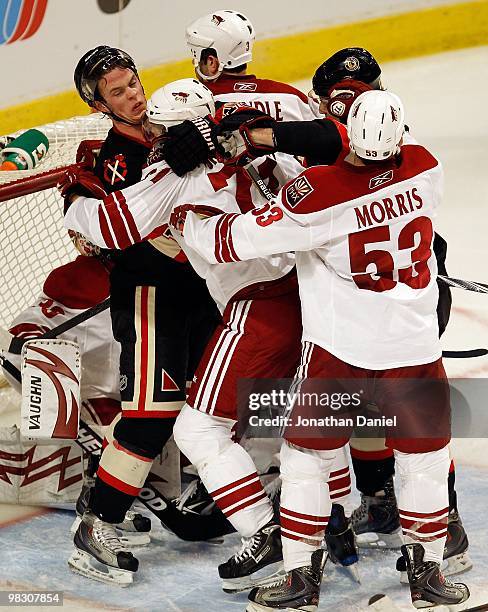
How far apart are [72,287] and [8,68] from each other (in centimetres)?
215

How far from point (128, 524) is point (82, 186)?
0.83 metres

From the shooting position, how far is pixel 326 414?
2.56 m

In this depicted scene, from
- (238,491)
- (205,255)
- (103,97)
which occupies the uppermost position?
(103,97)

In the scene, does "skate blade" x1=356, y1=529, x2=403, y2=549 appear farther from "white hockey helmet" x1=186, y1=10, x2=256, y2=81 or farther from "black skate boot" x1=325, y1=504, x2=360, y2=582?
"white hockey helmet" x1=186, y1=10, x2=256, y2=81

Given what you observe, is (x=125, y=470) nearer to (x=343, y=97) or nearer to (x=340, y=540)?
(x=340, y=540)

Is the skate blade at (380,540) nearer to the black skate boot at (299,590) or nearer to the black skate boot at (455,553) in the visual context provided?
the black skate boot at (455,553)

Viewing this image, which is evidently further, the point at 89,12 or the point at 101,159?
the point at 89,12

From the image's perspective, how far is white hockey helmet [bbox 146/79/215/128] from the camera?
8.70 ft

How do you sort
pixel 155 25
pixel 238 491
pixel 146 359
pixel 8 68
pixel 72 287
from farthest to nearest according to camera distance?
pixel 155 25 < pixel 8 68 < pixel 72 287 < pixel 146 359 < pixel 238 491

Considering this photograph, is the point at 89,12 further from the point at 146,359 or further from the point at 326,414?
the point at 326,414

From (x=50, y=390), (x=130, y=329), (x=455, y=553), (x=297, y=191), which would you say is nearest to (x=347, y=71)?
(x=297, y=191)

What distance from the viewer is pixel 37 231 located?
3654 millimetres

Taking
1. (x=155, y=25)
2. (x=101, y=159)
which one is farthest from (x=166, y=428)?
(x=155, y=25)

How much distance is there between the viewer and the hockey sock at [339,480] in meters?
2.77
